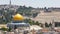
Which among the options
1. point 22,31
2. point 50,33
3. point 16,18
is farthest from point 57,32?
point 16,18

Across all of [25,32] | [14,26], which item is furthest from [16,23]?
[25,32]

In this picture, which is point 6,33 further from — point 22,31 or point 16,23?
point 16,23

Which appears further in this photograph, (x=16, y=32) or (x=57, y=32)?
(x=57, y=32)

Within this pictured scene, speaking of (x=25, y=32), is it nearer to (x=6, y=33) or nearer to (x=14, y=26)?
(x=6, y=33)

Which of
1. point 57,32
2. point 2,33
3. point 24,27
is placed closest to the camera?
point 2,33

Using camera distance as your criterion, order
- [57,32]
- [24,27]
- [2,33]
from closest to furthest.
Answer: [2,33] → [57,32] → [24,27]

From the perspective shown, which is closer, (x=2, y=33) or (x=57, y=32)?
(x=2, y=33)

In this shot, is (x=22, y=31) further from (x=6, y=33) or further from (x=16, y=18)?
(x=16, y=18)
